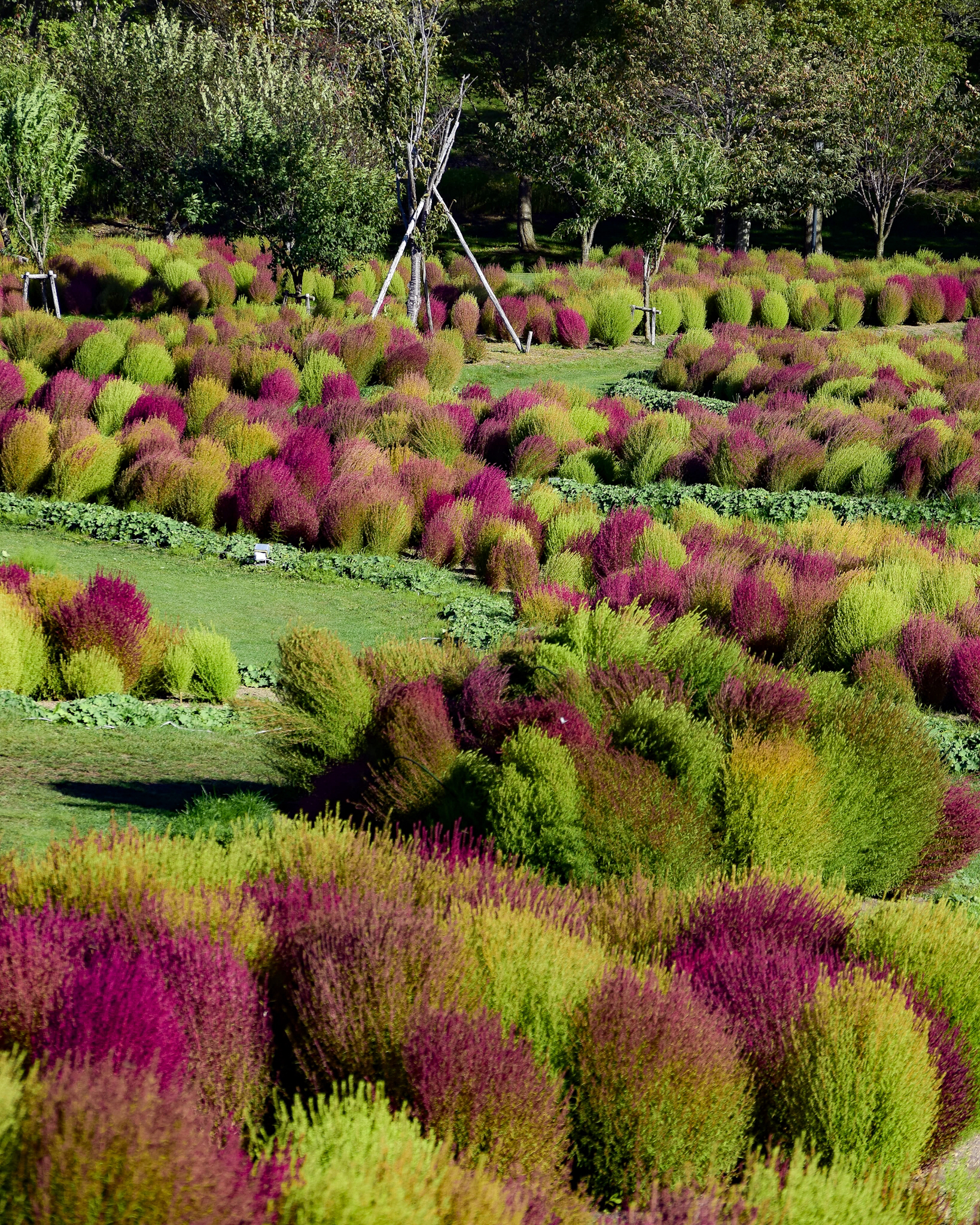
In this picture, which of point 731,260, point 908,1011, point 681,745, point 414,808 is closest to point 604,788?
point 681,745

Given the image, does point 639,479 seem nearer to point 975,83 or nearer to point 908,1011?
point 908,1011

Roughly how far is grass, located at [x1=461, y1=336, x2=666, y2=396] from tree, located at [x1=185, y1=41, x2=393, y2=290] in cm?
363

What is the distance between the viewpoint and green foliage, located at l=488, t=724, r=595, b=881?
5.67 m

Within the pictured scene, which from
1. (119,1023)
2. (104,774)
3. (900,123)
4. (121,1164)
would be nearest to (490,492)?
(104,774)

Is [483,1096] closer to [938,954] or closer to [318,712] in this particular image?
[938,954]

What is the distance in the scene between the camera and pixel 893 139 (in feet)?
124

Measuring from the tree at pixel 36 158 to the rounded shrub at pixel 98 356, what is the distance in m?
5.36

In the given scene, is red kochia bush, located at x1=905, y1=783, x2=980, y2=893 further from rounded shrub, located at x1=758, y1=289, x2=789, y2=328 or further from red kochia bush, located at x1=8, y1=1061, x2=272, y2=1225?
rounded shrub, located at x1=758, y1=289, x2=789, y2=328

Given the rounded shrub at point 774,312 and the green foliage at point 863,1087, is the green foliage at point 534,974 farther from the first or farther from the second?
the rounded shrub at point 774,312

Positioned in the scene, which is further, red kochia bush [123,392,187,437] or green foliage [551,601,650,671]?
red kochia bush [123,392,187,437]

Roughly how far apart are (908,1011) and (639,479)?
14.8 m

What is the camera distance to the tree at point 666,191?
2945 cm

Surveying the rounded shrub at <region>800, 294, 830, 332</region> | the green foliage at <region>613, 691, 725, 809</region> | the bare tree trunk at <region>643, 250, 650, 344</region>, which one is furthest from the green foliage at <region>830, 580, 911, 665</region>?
the rounded shrub at <region>800, 294, 830, 332</region>

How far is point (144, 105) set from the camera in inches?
1476
